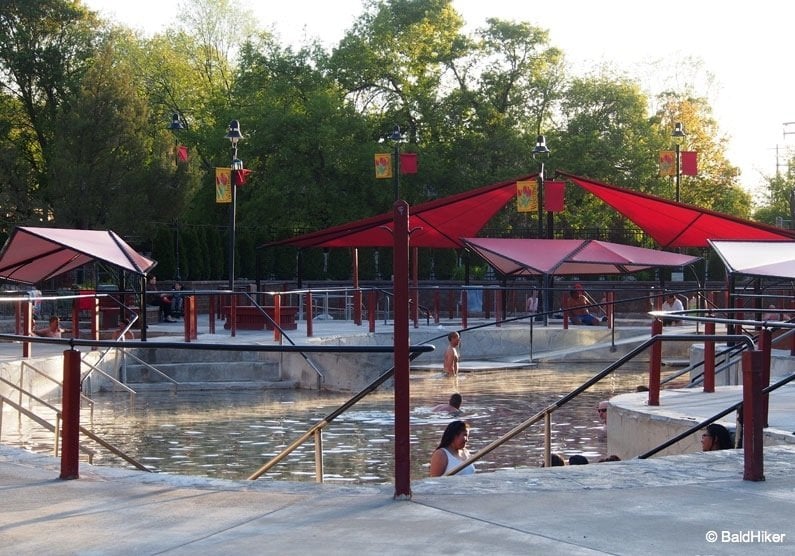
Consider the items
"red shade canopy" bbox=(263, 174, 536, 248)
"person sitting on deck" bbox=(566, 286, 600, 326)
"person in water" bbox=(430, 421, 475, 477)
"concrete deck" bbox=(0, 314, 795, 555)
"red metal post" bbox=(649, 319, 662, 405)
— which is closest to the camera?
"concrete deck" bbox=(0, 314, 795, 555)

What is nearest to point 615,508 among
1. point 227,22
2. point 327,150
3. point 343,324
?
point 343,324

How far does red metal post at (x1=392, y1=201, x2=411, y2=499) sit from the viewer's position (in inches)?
239

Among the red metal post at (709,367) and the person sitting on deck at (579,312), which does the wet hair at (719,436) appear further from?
the person sitting on deck at (579,312)

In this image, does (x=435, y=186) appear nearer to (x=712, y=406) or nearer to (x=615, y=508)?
(x=712, y=406)

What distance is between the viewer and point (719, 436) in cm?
927

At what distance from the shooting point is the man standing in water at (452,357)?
877 inches

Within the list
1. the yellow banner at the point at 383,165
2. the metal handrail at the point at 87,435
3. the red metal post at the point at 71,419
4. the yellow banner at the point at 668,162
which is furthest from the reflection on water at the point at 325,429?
the yellow banner at the point at 668,162

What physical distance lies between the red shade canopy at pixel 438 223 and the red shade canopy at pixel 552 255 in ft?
3.47

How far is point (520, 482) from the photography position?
6828 millimetres

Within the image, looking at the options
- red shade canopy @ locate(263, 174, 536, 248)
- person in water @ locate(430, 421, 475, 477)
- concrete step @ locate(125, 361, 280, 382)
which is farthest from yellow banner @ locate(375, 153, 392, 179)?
person in water @ locate(430, 421, 475, 477)

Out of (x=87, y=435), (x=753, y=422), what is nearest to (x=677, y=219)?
(x=87, y=435)

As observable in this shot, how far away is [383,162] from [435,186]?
9.61 metres

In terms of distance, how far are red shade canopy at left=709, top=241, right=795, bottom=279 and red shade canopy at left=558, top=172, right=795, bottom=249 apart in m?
11.2

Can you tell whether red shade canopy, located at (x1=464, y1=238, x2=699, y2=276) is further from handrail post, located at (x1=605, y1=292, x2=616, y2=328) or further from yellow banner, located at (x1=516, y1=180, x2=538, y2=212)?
yellow banner, located at (x1=516, y1=180, x2=538, y2=212)
